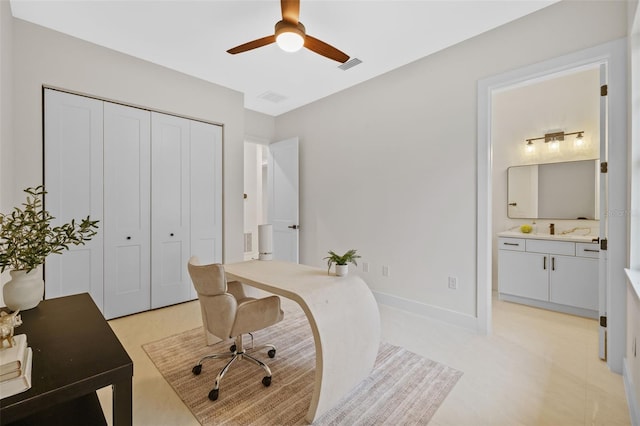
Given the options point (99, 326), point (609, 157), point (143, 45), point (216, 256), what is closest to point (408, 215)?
point (609, 157)

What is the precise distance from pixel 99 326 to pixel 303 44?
2.08 meters

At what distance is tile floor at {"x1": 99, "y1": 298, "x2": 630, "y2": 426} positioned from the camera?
66.6 inches

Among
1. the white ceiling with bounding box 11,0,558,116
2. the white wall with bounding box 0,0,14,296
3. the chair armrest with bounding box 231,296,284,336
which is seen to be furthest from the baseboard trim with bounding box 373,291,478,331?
the white wall with bounding box 0,0,14,296

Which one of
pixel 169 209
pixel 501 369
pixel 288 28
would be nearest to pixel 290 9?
pixel 288 28

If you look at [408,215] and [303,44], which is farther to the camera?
[408,215]

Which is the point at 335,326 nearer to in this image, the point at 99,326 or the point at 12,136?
the point at 99,326

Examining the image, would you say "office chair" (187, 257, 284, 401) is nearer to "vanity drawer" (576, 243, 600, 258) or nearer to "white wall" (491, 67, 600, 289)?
"vanity drawer" (576, 243, 600, 258)

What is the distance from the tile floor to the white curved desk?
52 centimetres

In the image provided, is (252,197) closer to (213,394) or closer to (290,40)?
(290,40)

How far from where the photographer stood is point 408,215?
130 inches

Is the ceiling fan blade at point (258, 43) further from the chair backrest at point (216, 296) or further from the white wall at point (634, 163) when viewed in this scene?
the white wall at point (634, 163)

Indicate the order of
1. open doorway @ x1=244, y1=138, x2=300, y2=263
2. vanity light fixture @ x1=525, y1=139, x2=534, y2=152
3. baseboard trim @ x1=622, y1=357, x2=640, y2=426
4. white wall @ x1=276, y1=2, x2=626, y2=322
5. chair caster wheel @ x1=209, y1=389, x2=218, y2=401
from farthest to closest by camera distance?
open doorway @ x1=244, y1=138, x2=300, y2=263
vanity light fixture @ x1=525, y1=139, x2=534, y2=152
white wall @ x1=276, y1=2, x2=626, y2=322
chair caster wheel @ x1=209, y1=389, x2=218, y2=401
baseboard trim @ x1=622, y1=357, x2=640, y2=426

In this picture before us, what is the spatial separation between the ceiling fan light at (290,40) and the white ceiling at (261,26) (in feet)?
1.56

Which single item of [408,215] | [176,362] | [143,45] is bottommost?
[176,362]
